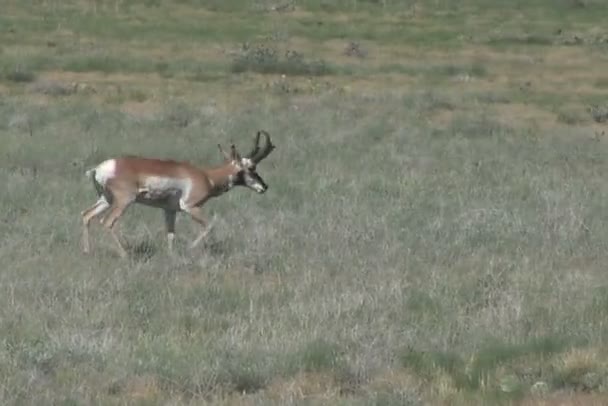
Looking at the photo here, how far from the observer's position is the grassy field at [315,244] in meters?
7.99

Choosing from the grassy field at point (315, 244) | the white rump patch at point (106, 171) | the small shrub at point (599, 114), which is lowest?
the small shrub at point (599, 114)

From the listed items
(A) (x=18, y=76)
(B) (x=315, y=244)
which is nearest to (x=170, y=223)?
(B) (x=315, y=244)

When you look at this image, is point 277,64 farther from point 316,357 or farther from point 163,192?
point 316,357

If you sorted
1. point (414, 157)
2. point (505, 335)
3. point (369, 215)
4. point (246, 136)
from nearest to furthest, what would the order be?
point (505, 335), point (369, 215), point (414, 157), point (246, 136)

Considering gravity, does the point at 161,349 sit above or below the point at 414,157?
above

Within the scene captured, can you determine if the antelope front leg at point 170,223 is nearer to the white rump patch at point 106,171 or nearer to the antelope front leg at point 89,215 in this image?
the antelope front leg at point 89,215

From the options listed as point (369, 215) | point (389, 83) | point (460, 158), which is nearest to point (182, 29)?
point (389, 83)

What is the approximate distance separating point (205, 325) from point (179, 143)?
11.6 meters

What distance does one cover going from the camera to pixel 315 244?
1255 centimetres

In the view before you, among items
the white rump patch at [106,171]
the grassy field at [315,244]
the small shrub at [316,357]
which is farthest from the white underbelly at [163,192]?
the small shrub at [316,357]

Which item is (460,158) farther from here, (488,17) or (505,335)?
(488,17)

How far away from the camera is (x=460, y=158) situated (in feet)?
67.3

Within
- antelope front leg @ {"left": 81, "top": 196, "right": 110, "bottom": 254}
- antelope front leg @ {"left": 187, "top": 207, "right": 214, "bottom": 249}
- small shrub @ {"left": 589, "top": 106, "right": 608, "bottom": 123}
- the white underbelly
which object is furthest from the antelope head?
small shrub @ {"left": 589, "top": 106, "right": 608, "bottom": 123}

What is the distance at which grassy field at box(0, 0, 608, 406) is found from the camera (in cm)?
799
